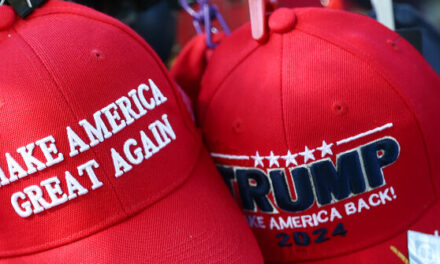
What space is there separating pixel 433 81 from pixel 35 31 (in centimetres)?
64

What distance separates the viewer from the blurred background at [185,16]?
1078mm

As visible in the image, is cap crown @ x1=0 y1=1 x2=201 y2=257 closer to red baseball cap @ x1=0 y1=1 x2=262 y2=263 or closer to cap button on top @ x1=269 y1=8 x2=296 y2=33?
red baseball cap @ x1=0 y1=1 x2=262 y2=263

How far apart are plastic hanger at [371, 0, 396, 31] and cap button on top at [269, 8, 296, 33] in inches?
9.7

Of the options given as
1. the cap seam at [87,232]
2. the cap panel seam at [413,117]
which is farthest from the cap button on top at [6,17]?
the cap panel seam at [413,117]

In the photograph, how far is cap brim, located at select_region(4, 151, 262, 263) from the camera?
32.2 inches

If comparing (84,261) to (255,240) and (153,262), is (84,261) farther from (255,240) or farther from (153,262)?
(255,240)

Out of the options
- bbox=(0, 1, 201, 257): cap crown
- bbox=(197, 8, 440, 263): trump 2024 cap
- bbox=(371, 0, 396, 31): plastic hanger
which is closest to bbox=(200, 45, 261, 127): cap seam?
bbox=(197, 8, 440, 263): trump 2024 cap

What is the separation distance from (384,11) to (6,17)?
2.20 ft

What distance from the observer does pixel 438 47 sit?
3.89ft

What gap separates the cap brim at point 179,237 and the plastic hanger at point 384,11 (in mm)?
464

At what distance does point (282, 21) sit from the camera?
35.4 inches

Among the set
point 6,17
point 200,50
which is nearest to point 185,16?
point 200,50

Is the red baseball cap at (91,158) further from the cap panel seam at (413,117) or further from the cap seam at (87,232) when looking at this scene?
the cap panel seam at (413,117)

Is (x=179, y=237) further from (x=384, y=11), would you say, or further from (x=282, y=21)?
(x=384, y=11)
